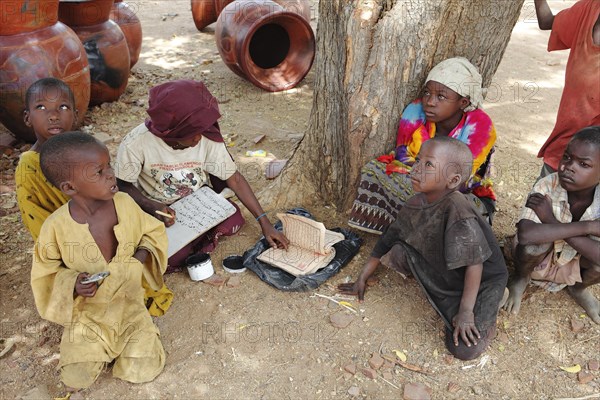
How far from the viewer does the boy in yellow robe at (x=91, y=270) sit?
2168 millimetres

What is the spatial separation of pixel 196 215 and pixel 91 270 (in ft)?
2.92

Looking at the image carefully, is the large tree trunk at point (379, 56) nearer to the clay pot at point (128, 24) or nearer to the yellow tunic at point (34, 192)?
the yellow tunic at point (34, 192)

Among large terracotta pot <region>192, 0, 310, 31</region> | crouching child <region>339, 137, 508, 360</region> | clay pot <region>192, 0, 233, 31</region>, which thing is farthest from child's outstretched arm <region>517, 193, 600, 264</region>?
clay pot <region>192, 0, 233, 31</region>

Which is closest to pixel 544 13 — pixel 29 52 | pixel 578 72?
pixel 578 72

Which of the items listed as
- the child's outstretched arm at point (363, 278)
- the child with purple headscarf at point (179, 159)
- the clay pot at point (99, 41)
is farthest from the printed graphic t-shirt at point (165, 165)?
the clay pot at point (99, 41)

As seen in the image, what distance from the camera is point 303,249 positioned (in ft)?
10.1

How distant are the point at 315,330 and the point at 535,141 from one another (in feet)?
10.7

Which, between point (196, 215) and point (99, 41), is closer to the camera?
point (196, 215)

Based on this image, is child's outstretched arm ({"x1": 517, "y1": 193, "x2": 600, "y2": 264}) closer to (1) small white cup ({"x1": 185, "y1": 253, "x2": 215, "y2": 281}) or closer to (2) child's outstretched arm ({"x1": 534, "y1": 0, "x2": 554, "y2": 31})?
(2) child's outstretched arm ({"x1": 534, "y1": 0, "x2": 554, "y2": 31})

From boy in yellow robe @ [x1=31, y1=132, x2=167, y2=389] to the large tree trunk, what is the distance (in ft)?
4.83

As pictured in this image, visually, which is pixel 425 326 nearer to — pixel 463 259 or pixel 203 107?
pixel 463 259

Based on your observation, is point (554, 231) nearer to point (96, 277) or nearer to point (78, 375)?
point (96, 277)

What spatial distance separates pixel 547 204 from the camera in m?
2.58

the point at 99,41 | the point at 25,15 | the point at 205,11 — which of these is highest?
the point at 25,15
